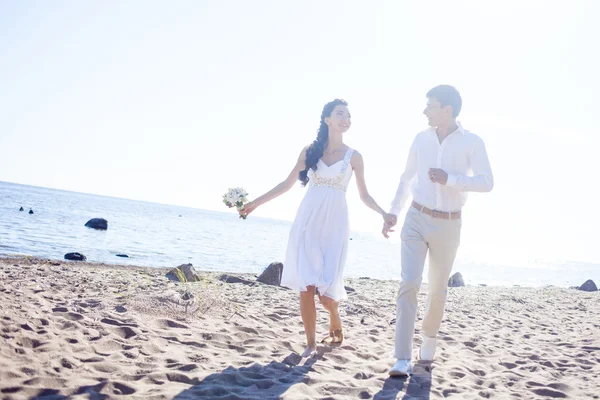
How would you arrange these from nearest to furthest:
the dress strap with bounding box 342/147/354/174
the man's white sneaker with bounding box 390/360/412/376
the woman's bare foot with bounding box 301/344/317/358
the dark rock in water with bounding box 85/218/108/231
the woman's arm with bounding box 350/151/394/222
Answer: the man's white sneaker with bounding box 390/360/412/376, the woman's bare foot with bounding box 301/344/317/358, the dress strap with bounding box 342/147/354/174, the woman's arm with bounding box 350/151/394/222, the dark rock in water with bounding box 85/218/108/231

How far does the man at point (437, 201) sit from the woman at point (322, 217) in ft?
1.53

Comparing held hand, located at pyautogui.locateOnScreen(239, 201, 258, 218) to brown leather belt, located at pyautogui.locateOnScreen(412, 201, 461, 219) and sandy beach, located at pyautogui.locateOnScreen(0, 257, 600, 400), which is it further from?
brown leather belt, located at pyautogui.locateOnScreen(412, 201, 461, 219)

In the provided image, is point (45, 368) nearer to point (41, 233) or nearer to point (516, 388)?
point (516, 388)

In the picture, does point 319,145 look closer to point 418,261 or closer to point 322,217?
point 322,217

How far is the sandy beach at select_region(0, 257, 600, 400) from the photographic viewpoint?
12.0ft

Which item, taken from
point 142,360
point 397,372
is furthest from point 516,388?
point 142,360

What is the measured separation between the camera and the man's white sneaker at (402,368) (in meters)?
4.23

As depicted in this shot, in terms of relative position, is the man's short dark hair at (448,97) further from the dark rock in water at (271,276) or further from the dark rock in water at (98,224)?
the dark rock in water at (98,224)

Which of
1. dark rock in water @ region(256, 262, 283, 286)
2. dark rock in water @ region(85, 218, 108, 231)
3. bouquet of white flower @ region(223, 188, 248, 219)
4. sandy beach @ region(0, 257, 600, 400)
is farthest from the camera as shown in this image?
dark rock in water @ region(85, 218, 108, 231)

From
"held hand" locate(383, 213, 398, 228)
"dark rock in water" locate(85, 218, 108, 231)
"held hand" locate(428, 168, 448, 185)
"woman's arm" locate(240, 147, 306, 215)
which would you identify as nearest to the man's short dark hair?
"held hand" locate(428, 168, 448, 185)

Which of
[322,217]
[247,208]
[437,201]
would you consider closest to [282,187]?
[247,208]

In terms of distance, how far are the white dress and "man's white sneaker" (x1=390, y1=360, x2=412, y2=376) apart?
91 cm

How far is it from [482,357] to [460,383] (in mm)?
1305

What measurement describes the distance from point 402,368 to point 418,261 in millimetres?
922
